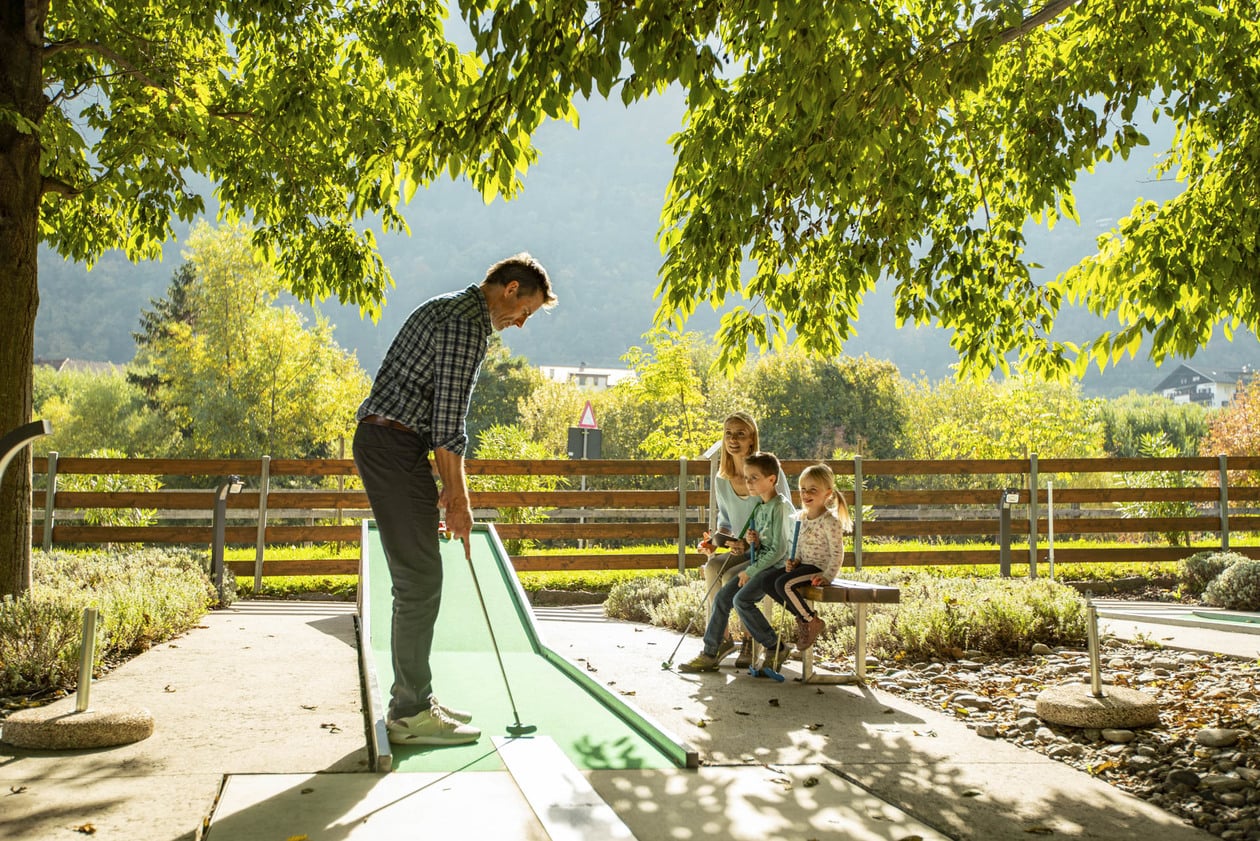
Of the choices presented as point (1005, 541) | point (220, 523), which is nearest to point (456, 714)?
point (220, 523)

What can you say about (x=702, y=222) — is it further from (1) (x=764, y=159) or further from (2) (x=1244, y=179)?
(2) (x=1244, y=179)

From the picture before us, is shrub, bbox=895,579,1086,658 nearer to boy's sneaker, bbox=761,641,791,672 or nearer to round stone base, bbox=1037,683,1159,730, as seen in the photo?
boy's sneaker, bbox=761,641,791,672

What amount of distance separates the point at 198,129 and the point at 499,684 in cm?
479

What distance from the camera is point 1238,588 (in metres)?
9.97

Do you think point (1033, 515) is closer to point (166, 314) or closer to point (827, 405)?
point (827, 405)

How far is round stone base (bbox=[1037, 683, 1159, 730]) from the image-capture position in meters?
4.69

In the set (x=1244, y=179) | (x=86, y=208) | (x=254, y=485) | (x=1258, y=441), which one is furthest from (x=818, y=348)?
(x=254, y=485)

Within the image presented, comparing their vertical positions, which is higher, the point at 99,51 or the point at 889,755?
the point at 99,51

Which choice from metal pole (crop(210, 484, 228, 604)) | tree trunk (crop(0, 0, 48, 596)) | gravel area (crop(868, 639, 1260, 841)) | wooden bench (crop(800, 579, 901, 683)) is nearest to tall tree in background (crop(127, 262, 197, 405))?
metal pole (crop(210, 484, 228, 604))

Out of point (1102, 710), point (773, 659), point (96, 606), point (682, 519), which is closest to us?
point (1102, 710)

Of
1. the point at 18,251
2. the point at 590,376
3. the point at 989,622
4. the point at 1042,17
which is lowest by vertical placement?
the point at 989,622

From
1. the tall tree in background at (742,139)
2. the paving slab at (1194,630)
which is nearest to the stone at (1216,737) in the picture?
the tall tree in background at (742,139)

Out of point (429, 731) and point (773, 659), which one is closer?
point (429, 731)

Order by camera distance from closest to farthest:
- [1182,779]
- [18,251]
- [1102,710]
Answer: [1182,779]
[1102,710]
[18,251]
